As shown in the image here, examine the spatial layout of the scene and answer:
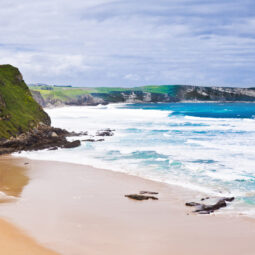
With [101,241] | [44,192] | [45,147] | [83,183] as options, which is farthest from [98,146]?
[101,241]

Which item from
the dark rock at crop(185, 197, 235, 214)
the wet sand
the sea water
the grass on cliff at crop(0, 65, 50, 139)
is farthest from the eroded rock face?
the dark rock at crop(185, 197, 235, 214)

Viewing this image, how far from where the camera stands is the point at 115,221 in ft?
47.0

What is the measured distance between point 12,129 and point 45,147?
341cm

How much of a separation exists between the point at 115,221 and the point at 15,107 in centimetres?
2807

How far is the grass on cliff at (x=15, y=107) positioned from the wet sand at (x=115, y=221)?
1418 cm

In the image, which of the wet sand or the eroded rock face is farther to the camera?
the eroded rock face

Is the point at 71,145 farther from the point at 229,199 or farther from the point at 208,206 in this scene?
the point at 208,206

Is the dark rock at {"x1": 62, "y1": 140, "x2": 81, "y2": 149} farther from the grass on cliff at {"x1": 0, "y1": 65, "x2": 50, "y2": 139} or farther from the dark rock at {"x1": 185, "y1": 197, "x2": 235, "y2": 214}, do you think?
the dark rock at {"x1": 185, "y1": 197, "x2": 235, "y2": 214}

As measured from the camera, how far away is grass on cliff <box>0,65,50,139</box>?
34.3 metres

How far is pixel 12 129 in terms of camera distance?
3397 centimetres

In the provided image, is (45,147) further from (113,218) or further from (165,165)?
(113,218)

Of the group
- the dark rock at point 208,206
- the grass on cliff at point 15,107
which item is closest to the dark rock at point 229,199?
the dark rock at point 208,206

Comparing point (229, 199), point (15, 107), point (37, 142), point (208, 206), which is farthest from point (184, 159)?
point (15, 107)

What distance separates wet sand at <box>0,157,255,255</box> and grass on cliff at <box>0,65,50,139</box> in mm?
14182
